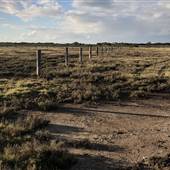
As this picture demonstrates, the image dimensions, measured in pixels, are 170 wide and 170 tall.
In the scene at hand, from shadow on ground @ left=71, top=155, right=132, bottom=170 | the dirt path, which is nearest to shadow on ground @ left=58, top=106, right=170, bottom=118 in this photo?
the dirt path

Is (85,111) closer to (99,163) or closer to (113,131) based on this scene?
(113,131)

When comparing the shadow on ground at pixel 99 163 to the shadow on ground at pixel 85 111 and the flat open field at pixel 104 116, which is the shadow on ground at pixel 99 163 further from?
the shadow on ground at pixel 85 111

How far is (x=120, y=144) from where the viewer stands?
33.7ft

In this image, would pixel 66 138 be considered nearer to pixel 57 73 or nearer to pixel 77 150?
pixel 77 150

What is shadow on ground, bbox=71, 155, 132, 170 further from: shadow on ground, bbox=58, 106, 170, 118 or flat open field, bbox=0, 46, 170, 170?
shadow on ground, bbox=58, 106, 170, 118

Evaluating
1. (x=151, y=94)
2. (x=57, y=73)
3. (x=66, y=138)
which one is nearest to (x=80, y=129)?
(x=66, y=138)

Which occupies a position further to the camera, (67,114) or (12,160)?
(67,114)

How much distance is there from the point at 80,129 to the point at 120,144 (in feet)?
6.57

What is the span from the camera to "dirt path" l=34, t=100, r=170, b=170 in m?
9.19

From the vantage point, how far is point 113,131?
11.7 metres

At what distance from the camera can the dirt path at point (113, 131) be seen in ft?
30.1

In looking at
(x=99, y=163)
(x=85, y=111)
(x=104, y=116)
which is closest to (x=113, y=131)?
(x=104, y=116)

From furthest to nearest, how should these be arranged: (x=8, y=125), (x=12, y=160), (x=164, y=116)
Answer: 1. (x=164, y=116)
2. (x=8, y=125)
3. (x=12, y=160)

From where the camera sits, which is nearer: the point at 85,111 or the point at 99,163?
the point at 99,163
